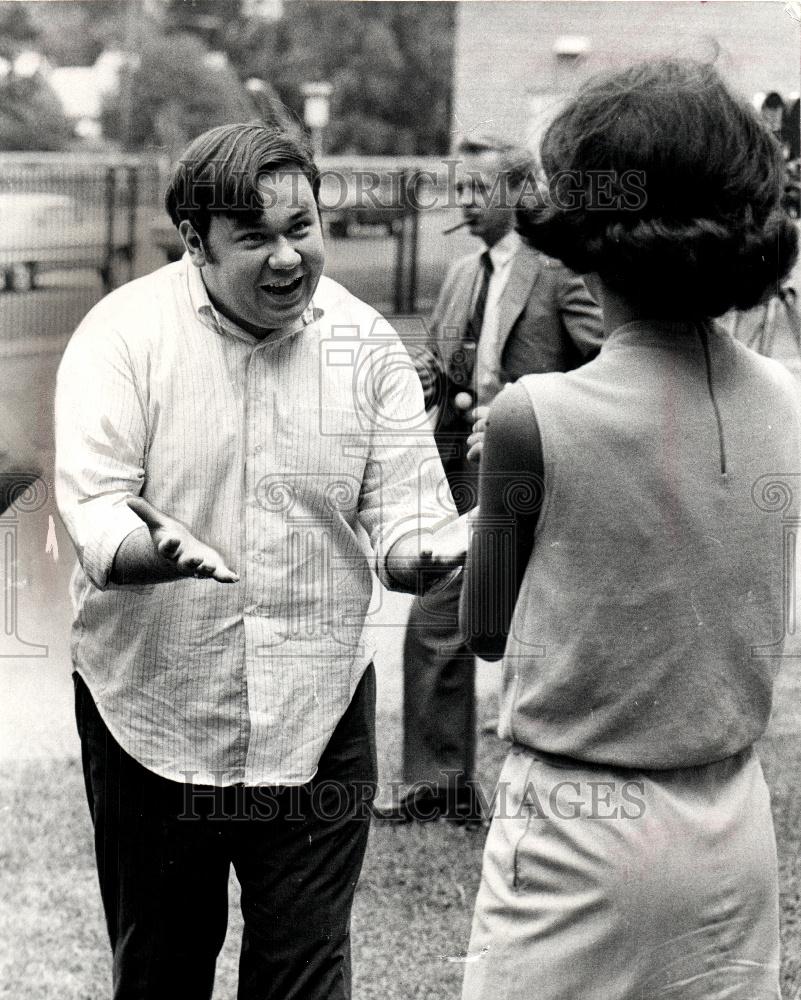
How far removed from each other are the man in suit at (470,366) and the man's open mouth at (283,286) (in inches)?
56.7

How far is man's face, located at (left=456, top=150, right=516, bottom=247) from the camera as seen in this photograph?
3.85 m

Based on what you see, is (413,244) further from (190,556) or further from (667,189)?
(667,189)

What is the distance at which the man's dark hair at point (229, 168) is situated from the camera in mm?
2006

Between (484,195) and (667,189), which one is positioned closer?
(667,189)

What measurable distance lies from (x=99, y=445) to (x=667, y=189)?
3.07 ft

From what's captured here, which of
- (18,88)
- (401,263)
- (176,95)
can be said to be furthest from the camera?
(176,95)

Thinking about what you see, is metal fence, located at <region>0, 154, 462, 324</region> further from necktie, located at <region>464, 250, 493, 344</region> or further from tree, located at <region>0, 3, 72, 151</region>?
tree, located at <region>0, 3, 72, 151</region>

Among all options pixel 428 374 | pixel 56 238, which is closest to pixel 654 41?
pixel 428 374

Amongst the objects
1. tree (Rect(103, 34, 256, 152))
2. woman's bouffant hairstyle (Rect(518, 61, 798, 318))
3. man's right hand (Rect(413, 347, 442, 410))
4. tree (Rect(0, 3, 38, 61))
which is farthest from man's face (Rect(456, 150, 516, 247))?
tree (Rect(103, 34, 256, 152))

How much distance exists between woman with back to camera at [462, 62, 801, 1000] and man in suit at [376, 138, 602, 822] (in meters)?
1.99

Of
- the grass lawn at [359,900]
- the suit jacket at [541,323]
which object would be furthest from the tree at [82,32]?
the grass lawn at [359,900]

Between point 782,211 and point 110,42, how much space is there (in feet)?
44.5

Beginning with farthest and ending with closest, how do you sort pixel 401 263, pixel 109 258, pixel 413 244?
pixel 413 244
pixel 401 263
pixel 109 258

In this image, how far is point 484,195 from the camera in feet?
13.1
